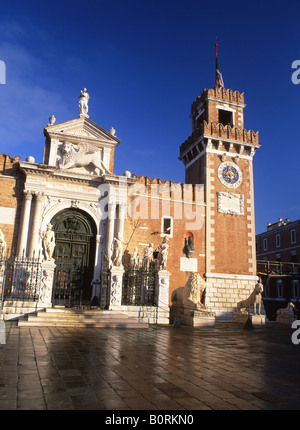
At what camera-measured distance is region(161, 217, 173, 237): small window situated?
802 inches

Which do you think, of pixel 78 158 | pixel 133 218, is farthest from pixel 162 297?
pixel 78 158

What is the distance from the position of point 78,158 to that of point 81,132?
1.72 metres

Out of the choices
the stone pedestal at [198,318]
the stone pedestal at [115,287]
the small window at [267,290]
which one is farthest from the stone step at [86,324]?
the small window at [267,290]

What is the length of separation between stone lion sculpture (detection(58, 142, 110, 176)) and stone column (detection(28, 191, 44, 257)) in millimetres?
2141

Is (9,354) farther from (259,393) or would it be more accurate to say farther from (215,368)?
(259,393)

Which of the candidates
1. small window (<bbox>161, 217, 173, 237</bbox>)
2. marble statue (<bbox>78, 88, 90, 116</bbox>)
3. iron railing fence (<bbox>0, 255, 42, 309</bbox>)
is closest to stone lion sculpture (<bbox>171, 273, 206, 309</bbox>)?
small window (<bbox>161, 217, 173, 237</bbox>)

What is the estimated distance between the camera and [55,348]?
773 centimetres

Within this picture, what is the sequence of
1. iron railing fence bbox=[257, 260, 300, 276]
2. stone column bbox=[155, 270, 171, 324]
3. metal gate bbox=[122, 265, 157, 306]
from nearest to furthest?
stone column bbox=[155, 270, 171, 324] → metal gate bbox=[122, 265, 157, 306] → iron railing fence bbox=[257, 260, 300, 276]

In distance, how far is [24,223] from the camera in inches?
675

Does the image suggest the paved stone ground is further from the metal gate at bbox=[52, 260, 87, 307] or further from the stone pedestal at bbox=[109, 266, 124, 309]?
the metal gate at bbox=[52, 260, 87, 307]

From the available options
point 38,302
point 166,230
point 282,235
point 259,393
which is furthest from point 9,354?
point 282,235

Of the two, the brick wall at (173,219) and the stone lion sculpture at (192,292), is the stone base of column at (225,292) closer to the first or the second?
the brick wall at (173,219)

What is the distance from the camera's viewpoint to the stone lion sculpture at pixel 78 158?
61.5ft

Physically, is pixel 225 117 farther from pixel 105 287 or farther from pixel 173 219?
pixel 105 287
